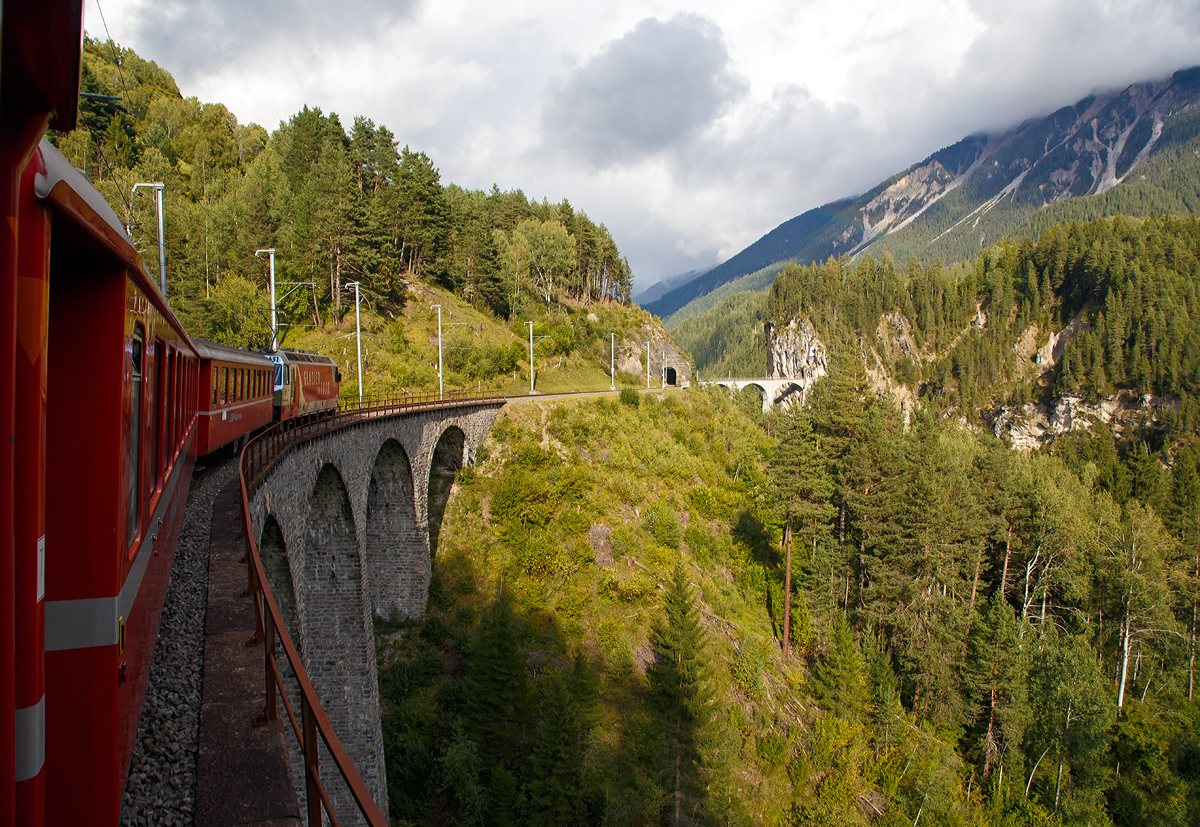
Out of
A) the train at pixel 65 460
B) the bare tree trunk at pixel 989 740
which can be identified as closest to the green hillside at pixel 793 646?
the bare tree trunk at pixel 989 740

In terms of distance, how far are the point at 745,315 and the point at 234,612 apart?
650 feet

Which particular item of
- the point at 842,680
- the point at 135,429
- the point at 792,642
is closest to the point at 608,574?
the point at 792,642

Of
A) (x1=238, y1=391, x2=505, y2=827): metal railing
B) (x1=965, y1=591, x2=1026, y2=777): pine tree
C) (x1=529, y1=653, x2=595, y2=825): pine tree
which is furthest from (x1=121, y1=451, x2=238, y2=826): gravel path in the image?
(x1=965, y1=591, x2=1026, y2=777): pine tree

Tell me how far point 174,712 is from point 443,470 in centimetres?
2705

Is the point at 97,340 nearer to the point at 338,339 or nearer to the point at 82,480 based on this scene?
the point at 82,480

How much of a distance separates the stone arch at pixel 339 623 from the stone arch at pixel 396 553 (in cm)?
712

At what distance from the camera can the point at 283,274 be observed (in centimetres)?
4428

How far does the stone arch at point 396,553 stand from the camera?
24.2 m

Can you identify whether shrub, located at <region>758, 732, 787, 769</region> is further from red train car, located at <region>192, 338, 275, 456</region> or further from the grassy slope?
red train car, located at <region>192, 338, 275, 456</region>

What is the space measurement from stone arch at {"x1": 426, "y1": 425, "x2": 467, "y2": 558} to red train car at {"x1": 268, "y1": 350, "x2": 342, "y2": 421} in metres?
5.88

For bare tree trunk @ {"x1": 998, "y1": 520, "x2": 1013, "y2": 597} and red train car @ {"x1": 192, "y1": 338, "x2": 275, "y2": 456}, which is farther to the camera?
bare tree trunk @ {"x1": 998, "y1": 520, "x2": 1013, "y2": 597}

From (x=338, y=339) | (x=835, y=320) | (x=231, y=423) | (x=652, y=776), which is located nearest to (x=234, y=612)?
(x=231, y=423)

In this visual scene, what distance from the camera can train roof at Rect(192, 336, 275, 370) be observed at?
1027cm

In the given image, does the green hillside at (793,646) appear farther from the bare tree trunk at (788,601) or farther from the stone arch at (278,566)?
the stone arch at (278,566)
